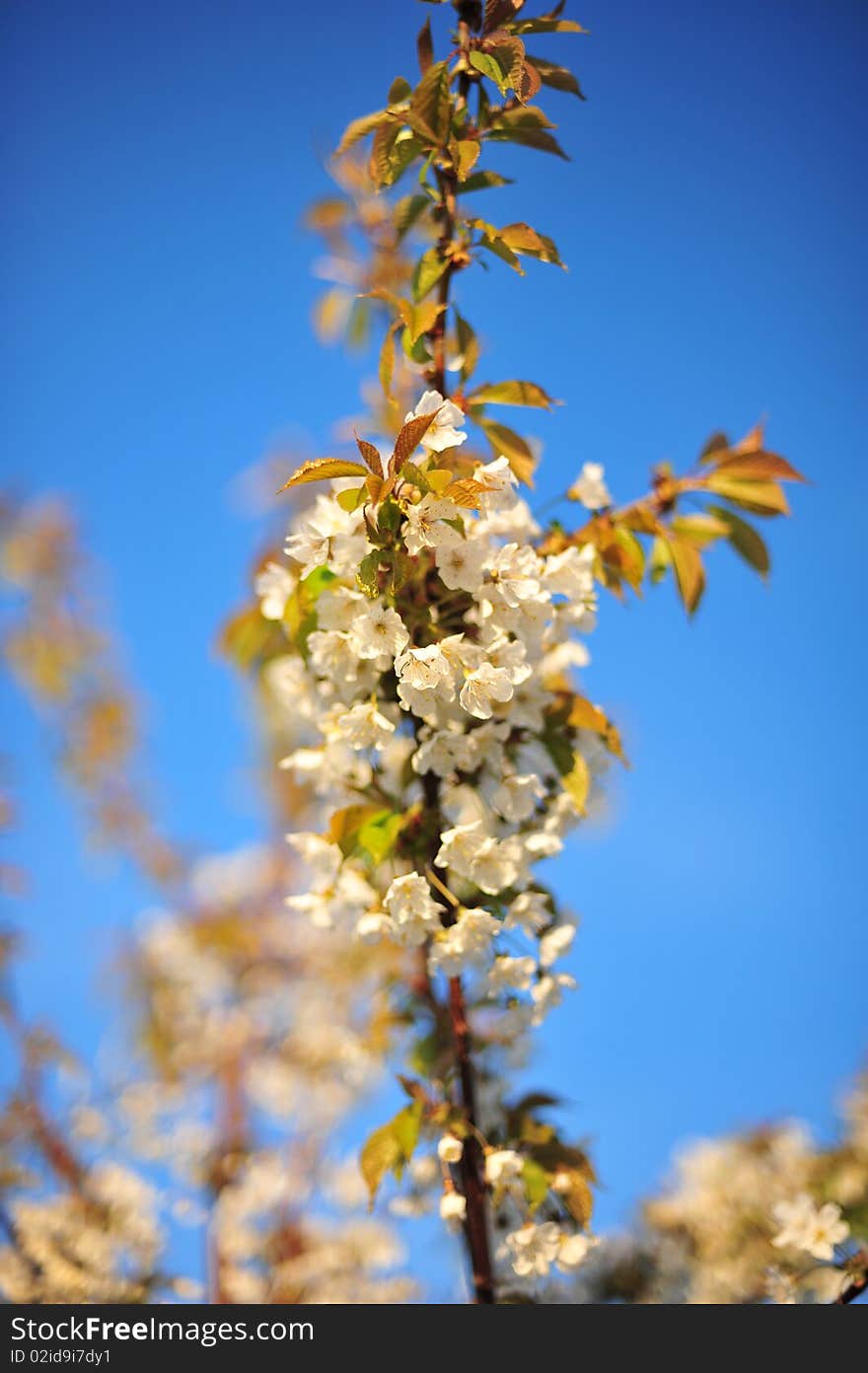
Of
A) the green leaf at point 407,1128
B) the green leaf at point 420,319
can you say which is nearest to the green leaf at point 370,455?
the green leaf at point 420,319

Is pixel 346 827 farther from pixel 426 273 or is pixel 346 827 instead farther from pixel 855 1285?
pixel 855 1285

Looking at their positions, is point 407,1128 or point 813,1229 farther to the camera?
point 813,1229

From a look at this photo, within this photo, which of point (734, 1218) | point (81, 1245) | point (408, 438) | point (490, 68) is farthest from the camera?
point (734, 1218)

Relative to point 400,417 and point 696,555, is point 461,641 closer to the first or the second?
point 400,417

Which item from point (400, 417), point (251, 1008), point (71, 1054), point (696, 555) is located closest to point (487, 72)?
point (400, 417)

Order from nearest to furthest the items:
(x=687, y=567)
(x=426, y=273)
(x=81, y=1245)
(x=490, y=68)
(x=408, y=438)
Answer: (x=408, y=438), (x=490, y=68), (x=426, y=273), (x=687, y=567), (x=81, y=1245)

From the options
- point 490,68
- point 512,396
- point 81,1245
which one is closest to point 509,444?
point 512,396

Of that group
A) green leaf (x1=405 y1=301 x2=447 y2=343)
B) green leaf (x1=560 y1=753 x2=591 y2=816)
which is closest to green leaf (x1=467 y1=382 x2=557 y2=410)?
green leaf (x1=405 y1=301 x2=447 y2=343)

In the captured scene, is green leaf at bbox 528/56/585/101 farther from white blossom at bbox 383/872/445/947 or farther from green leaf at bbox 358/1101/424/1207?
green leaf at bbox 358/1101/424/1207
